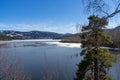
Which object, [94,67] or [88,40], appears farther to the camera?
[88,40]

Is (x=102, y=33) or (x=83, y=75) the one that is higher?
(x=102, y=33)

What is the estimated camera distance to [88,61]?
11711mm

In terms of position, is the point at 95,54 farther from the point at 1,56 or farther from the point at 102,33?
the point at 1,56

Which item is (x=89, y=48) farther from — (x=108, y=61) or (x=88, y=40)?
(x=108, y=61)

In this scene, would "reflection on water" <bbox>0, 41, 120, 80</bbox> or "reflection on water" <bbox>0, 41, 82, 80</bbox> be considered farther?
"reflection on water" <bbox>0, 41, 82, 80</bbox>

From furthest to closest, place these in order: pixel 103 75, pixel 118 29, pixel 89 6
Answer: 1. pixel 103 75
2. pixel 118 29
3. pixel 89 6

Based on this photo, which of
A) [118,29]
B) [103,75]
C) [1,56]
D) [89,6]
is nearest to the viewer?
[89,6]

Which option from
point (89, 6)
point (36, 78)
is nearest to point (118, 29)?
point (89, 6)

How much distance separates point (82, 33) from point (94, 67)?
244cm

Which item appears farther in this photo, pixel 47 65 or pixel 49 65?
pixel 49 65

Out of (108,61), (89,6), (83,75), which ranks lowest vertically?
(83,75)

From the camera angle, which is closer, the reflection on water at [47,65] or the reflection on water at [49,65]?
the reflection on water at [49,65]

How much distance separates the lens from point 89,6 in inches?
121

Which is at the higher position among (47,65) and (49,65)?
(47,65)
